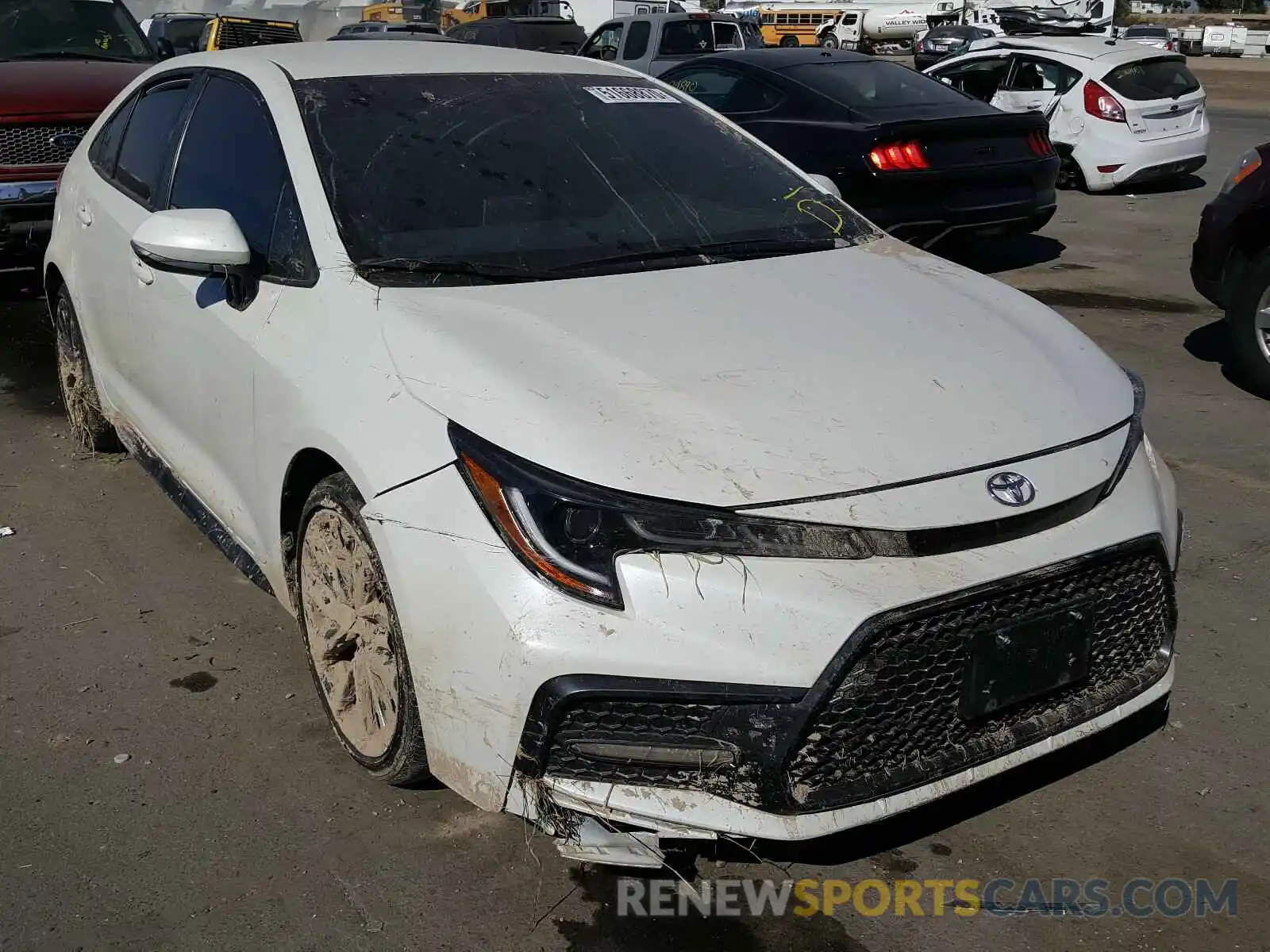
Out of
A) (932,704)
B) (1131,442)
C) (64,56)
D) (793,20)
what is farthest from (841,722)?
(793,20)

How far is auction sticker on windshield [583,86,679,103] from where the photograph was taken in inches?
158

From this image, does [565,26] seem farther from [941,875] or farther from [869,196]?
[941,875]

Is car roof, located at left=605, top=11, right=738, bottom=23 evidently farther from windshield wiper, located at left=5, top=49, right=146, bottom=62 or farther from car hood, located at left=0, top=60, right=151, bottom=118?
car hood, located at left=0, top=60, right=151, bottom=118

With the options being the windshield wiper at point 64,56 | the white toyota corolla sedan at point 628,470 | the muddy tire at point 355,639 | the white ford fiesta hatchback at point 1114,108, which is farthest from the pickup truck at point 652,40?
the muddy tire at point 355,639

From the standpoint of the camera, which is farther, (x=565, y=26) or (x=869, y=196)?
(x=565, y=26)

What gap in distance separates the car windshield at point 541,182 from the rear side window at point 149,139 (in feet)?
2.76

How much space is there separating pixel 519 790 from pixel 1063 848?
1.29 metres

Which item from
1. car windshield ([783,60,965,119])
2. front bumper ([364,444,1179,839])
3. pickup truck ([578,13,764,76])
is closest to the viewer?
front bumper ([364,444,1179,839])

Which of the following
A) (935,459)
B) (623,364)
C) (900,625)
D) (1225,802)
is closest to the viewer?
(900,625)

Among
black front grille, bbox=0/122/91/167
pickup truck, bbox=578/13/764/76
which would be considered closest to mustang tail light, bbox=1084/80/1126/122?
pickup truck, bbox=578/13/764/76

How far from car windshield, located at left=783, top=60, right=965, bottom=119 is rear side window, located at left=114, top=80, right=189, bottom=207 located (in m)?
4.90

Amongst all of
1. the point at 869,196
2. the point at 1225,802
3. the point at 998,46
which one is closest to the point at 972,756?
the point at 1225,802

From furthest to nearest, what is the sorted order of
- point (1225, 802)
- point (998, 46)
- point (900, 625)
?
point (998, 46) → point (1225, 802) → point (900, 625)

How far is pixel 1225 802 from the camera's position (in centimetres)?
301
